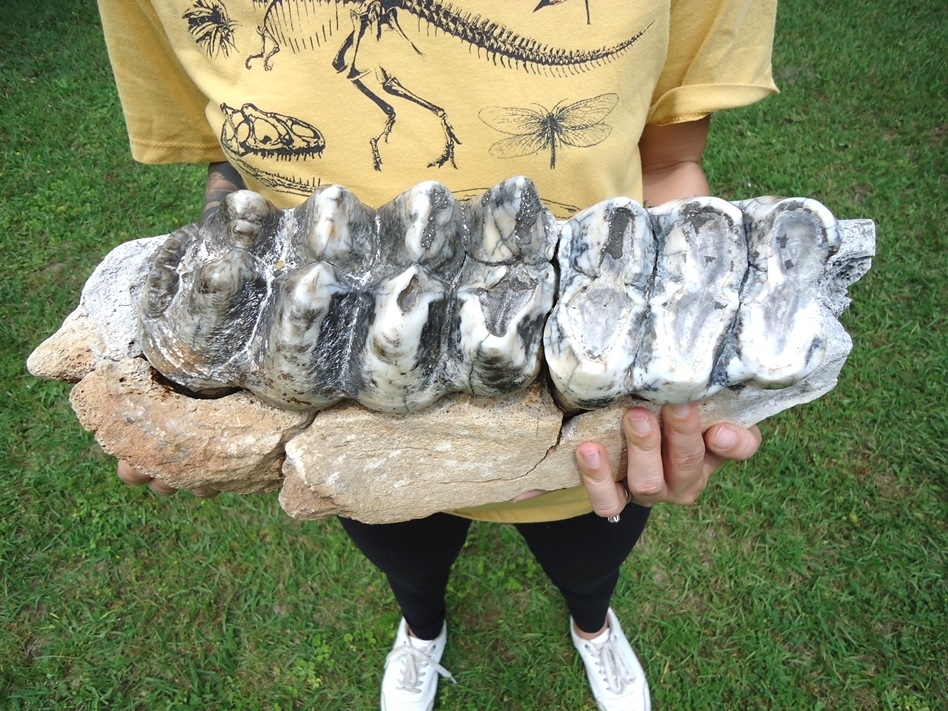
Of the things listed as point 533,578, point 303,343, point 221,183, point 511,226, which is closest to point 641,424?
point 511,226

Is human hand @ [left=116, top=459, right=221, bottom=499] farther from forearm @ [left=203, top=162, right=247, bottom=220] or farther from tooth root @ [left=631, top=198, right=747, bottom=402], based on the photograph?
tooth root @ [left=631, top=198, right=747, bottom=402]

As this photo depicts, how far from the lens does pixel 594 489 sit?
1.42 metres

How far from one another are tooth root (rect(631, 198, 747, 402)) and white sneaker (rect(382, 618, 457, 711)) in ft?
6.13

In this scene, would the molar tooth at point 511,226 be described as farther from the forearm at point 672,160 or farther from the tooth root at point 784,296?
the forearm at point 672,160

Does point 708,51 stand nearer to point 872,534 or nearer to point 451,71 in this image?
point 451,71

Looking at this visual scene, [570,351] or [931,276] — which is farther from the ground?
[570,351]

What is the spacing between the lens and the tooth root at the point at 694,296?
1.12m

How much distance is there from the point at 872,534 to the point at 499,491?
86.2 inches

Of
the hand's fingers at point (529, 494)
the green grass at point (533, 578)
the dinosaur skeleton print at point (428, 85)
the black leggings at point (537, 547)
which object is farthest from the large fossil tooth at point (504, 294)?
the green grass at point (533, 578)

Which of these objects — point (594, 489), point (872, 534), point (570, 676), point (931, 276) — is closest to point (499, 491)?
point (594, 489)

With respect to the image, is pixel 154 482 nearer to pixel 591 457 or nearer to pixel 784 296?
pixel 591 457

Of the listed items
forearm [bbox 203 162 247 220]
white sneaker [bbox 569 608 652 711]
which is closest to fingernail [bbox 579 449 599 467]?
forearm [bbox 203 162 247 220]

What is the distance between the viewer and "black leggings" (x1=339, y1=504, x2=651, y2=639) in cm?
180

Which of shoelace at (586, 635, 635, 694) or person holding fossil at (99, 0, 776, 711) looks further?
shoelace at (586, 635, 635, 694)
